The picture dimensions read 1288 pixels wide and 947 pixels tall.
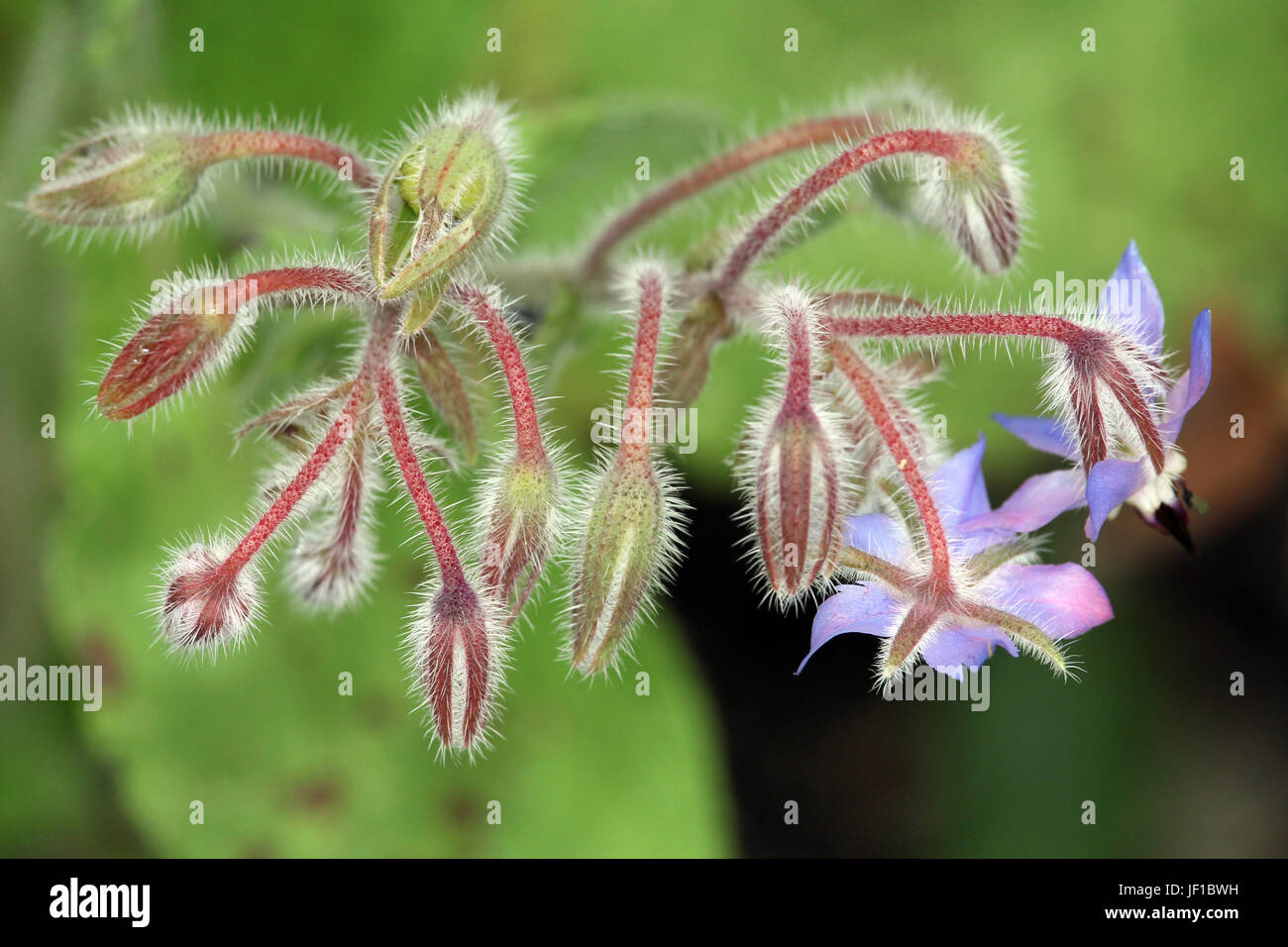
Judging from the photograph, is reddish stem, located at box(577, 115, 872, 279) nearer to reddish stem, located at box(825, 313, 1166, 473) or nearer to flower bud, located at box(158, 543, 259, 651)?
reddish stem, located at box(825, 313, 1166, 473)

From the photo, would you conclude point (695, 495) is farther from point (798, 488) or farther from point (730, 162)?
point (798, 488)

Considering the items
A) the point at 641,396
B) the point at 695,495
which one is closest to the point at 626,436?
the point at 641,396

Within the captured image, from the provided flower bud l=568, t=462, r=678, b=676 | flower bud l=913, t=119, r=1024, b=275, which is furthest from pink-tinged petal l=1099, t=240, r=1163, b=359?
flower bud l=568, t=462, r=678, b=676

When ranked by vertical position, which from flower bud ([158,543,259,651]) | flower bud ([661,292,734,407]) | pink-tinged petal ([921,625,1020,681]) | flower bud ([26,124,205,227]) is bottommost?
pink-tinged petal ([921,625,1020,681])

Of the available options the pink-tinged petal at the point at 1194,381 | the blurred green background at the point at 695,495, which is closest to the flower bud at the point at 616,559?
the pink-tinged petal at the point at 1194,381

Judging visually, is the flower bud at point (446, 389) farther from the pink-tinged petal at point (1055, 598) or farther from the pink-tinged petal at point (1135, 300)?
the pink-tinged petal at point (1135, 300)

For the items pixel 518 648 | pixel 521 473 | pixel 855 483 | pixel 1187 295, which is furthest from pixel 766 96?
pixel 521 473

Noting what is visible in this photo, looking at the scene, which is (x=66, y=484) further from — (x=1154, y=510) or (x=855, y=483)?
(x=1154, y=510)

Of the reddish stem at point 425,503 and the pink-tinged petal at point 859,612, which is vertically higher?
the reddish stem at point 425,503
